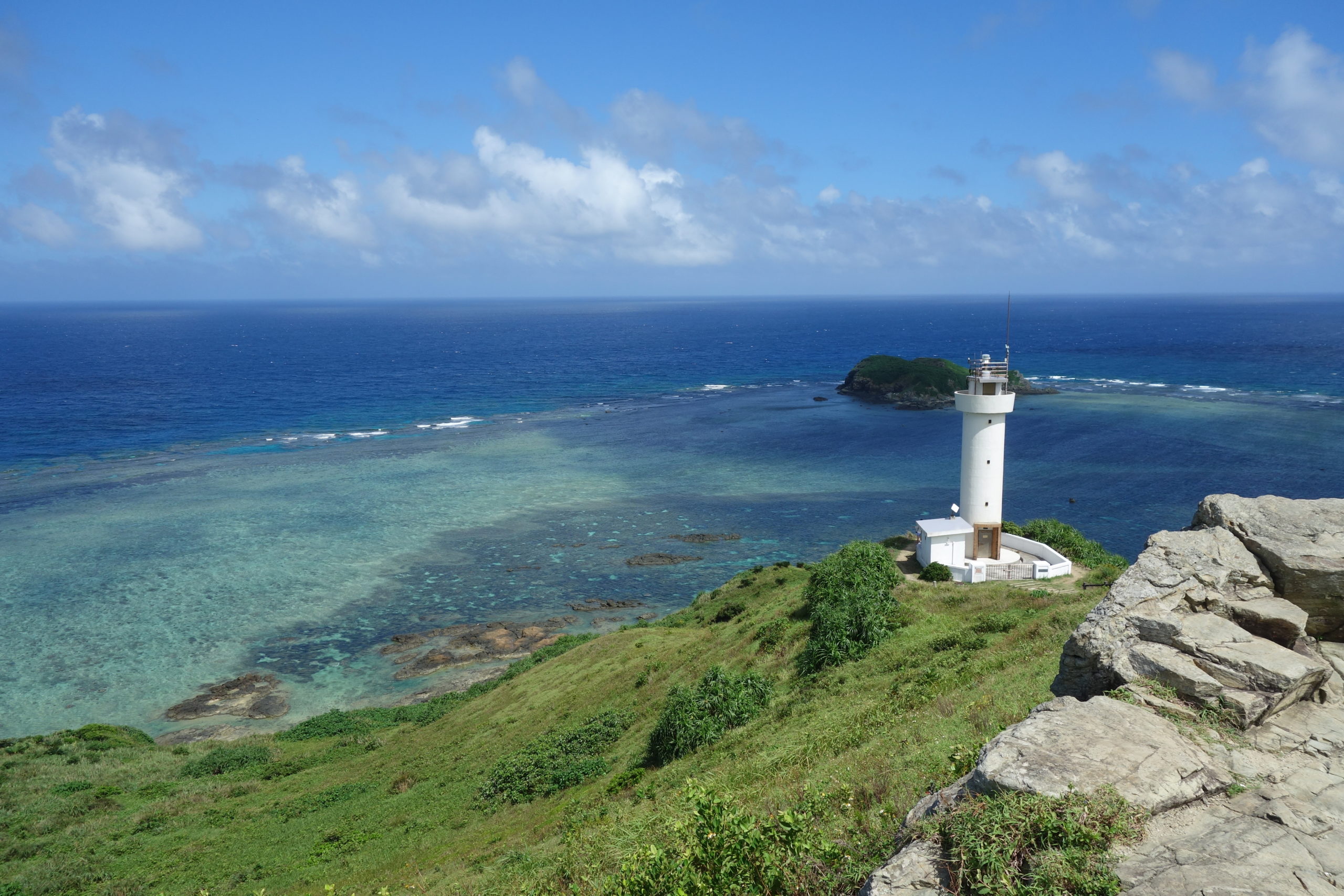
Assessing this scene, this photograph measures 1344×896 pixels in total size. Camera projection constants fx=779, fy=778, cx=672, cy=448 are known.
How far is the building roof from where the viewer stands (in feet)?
129

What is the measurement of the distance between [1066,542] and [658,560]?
29.6 m

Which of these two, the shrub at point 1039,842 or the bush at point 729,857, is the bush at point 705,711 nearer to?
the bush at point 729,857

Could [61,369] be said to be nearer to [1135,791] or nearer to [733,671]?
[733,671]

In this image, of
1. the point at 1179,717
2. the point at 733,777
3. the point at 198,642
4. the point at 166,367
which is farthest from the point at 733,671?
the point at 166,367

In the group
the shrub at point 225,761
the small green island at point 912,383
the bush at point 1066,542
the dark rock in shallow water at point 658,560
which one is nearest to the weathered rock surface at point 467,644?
the shrub at point 225,761

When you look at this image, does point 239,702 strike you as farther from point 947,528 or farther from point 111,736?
point 947,528

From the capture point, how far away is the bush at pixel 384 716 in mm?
38219

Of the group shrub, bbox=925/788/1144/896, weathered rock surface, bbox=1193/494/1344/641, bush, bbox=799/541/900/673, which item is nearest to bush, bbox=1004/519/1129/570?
bush, bbox=799/541/900/673

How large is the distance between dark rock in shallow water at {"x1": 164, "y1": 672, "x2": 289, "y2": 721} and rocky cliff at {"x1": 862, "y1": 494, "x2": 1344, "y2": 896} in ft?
138

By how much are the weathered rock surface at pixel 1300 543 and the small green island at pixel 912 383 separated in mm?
106495

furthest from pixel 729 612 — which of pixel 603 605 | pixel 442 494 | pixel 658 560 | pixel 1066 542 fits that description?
pixel 442 494

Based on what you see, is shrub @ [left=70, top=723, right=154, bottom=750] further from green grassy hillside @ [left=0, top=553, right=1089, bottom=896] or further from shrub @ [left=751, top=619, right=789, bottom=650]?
shrub @ [left=751, top=619, right=789, bottom=650]

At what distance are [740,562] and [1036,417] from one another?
218 ft

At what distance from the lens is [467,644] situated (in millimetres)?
48875
